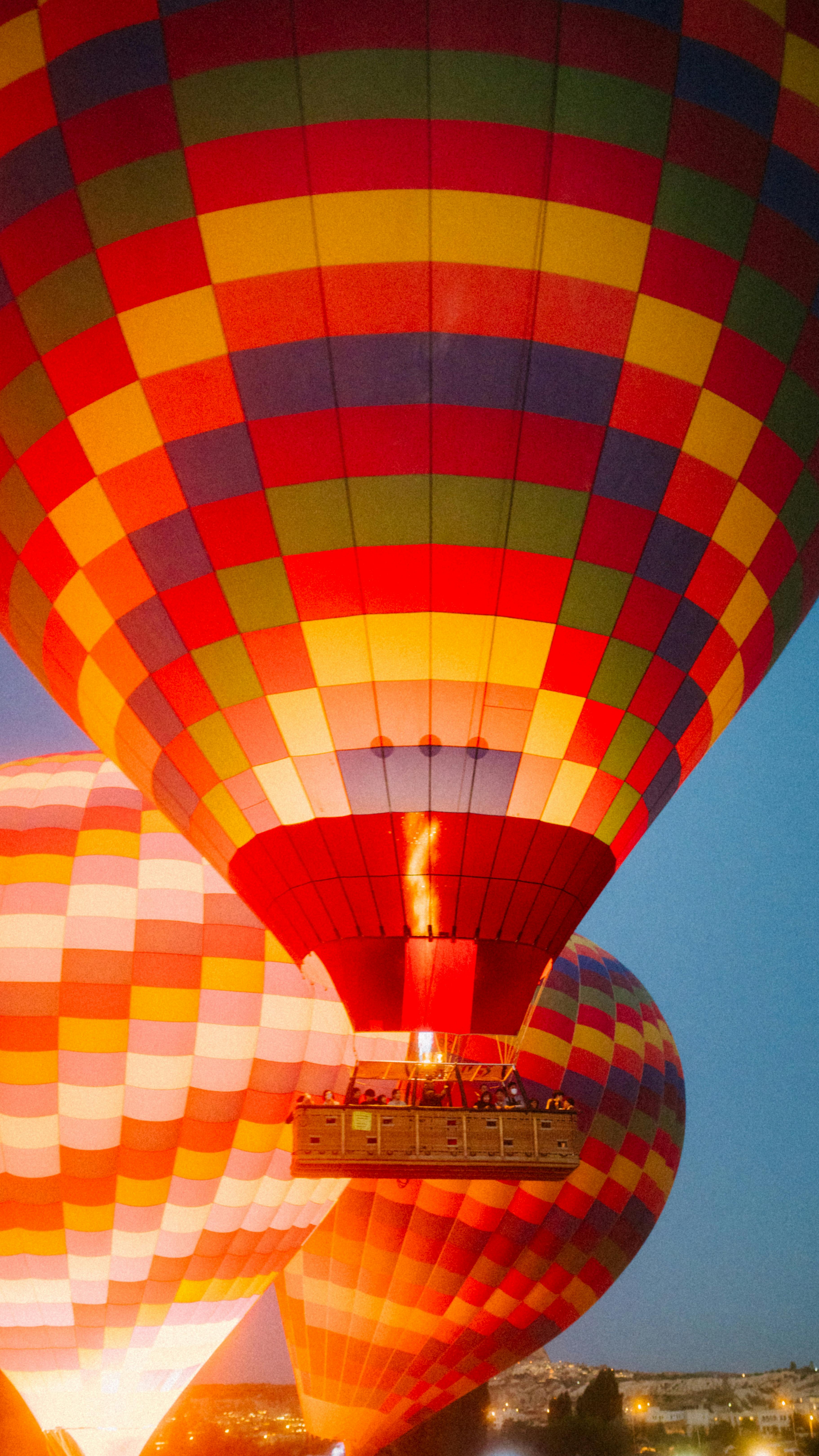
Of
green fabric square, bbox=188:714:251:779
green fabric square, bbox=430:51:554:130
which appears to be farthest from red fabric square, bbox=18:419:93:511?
green fabric square, bbox=430:51:554:130

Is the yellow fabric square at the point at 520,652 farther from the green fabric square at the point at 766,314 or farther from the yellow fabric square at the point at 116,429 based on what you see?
the yellow fabric square at the point at 116,429

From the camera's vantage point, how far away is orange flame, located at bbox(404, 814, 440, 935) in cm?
542

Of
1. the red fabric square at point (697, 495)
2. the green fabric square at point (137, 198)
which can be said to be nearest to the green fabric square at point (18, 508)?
the green fabric square at point (137, 198)

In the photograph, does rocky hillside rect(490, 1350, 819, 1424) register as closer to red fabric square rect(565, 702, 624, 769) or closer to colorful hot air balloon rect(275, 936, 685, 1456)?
colorful hot air balloon rect(275, 936, 685, 1456)

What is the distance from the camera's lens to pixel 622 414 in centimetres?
535

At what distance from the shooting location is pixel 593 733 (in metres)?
5.65

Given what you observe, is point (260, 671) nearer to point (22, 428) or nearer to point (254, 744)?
point (254, 744)

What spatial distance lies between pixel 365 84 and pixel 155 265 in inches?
46.5

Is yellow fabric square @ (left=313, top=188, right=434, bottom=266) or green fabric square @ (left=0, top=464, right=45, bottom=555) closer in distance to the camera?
yellow fabric square @ (left=313, top=188, right=434, bottom=266)

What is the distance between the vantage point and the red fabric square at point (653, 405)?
5328 mm

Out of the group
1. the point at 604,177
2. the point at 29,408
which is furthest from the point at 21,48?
the point at 604,177

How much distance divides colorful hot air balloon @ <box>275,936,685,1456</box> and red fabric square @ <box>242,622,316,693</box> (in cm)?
565

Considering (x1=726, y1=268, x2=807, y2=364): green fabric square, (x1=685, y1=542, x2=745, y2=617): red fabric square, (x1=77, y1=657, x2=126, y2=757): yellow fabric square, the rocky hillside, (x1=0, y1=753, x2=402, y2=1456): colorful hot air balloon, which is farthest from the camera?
the rocky hillside

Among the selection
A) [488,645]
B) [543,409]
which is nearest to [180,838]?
[488,645]
